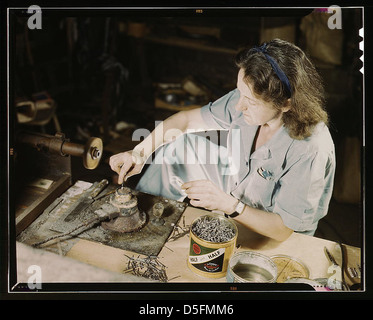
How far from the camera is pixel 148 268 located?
137 centimetres

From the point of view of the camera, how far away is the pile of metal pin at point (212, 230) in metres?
1.33

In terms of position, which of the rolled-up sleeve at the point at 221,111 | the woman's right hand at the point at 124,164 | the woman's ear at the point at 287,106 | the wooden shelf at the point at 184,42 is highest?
the wooden shelf at the point at 184,42

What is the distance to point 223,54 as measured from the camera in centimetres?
332

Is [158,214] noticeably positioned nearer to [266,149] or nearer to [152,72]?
[266,149]

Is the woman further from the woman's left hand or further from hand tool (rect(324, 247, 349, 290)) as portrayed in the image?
hand tool (rect(324, 247, 349, 290))

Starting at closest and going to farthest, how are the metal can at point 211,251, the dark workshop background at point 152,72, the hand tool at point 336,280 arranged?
1. the metal can at point 211,251
2. the hand tool at point 336,280
3. the dark workshop background at point 152,72

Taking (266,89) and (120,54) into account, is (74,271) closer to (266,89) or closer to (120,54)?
(266,89)

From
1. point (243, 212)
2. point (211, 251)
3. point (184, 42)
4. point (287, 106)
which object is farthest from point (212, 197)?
point (184, 42)

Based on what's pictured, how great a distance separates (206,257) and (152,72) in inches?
96.4

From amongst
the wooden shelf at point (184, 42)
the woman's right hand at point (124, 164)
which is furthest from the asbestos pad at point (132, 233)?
the wooden shelf at point (184, 42)

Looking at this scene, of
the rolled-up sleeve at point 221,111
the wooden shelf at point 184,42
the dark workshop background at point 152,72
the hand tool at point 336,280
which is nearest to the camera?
the hand tool at point 336,280

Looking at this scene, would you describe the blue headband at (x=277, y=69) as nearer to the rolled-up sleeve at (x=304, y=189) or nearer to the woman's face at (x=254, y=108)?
the woman's face at (x=254, y=108)
